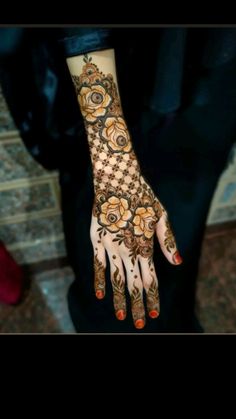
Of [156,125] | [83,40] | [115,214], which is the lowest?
[115,214]

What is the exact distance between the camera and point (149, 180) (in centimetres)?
84

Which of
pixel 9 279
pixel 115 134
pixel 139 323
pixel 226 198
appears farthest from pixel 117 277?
pixel 226 198

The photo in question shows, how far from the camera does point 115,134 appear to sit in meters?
0.63

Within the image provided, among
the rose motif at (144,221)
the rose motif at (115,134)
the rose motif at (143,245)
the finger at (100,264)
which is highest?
the rose motif at (115,134)

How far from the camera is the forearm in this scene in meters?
0.58

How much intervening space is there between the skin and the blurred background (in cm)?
42

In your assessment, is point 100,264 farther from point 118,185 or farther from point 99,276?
point 118,185

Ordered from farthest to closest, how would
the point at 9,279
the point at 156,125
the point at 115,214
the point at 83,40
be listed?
the point at 9,279, the point at 156,125, the point at 115,214, the point at 83,40

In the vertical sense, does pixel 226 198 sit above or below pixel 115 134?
below

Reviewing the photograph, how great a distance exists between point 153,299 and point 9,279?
2.60ft

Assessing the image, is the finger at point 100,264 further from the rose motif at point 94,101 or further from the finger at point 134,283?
the rose motif at point 94,101

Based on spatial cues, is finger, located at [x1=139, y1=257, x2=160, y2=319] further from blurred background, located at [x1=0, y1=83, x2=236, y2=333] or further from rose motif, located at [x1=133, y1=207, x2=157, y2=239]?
blurred background, located at [x1=0, y1=83, x2=236, y2=333]

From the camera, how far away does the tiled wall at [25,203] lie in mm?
906

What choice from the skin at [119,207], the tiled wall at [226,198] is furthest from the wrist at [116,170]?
the tiled wall at [226,198]
